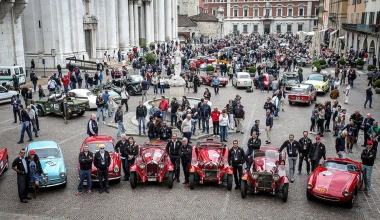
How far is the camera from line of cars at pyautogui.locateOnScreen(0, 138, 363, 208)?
11164 millimetres

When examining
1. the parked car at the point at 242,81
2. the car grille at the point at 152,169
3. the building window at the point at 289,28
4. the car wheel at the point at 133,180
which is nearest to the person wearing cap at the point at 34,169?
the car wheel at the point at 133,180

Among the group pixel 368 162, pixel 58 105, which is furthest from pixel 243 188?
pixel 58 105

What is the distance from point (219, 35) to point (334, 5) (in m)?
34.9

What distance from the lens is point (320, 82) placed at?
2939 centimetres

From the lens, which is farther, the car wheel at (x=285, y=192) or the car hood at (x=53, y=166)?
the car hood at (x=53, y=166)

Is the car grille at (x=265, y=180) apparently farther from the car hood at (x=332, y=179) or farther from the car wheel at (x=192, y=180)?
the car wheel at (x=192, y=180)

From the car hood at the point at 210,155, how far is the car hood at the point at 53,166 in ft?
14.0

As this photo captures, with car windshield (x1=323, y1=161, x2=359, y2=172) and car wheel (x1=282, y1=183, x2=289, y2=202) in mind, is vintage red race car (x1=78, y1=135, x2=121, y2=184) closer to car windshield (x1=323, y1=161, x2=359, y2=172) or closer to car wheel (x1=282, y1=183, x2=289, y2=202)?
car wheel (x1=282, y1=183, x2=289, y2=202)

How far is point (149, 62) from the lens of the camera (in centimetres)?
4062

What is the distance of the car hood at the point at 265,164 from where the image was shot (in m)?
11.8

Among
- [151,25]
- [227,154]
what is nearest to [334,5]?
[151,25]

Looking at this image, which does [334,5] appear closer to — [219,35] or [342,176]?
[219,35]

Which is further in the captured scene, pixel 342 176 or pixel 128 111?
pixel 128 111

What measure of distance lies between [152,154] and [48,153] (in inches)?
130
